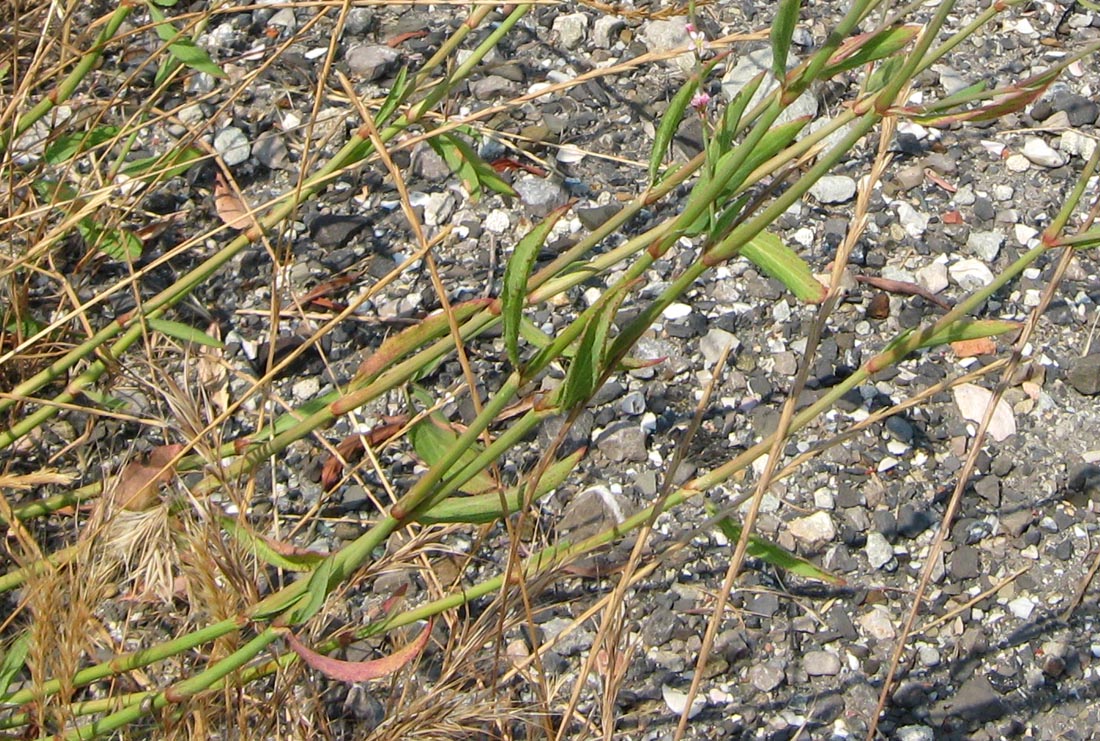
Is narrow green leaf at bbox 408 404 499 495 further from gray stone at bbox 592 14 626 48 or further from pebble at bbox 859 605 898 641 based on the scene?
gray stone at bbox 592 14 626 48

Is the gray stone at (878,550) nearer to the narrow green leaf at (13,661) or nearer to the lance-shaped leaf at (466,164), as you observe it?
the lance-shaped leaf at (466,164)

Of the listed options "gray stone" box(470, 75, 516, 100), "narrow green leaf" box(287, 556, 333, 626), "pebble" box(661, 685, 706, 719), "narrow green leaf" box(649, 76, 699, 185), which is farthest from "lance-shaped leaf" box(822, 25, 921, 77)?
"gray stone" box(470, 75, 516, 100)

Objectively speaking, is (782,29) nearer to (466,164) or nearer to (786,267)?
(786,267)

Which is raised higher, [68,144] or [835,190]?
[68,144]

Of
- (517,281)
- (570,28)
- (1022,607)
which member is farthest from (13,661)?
(570,28)

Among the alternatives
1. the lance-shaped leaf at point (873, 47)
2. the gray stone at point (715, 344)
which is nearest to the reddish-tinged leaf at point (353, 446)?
the gray stone at point (715, 344)

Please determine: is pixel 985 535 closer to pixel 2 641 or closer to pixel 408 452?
pixel 408 452
